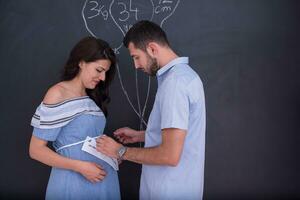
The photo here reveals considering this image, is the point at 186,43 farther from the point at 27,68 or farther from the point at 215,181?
the point at 27,68

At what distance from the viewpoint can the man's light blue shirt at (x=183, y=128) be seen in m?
1.34

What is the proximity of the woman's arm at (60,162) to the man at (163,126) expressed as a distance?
9 cm

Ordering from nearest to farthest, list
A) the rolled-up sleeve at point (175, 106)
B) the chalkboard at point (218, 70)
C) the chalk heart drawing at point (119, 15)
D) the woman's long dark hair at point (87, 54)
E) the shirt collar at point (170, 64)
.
→ the rolled-up sleeve at point (175, 106), the shirt collar at point (170, 64), the woman's long dark hair at point (87, 54), the chalkboard at point (218, 70), the chalk heart drawing at point (119, 15)

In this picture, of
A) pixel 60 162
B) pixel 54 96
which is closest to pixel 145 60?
pixel 54 96

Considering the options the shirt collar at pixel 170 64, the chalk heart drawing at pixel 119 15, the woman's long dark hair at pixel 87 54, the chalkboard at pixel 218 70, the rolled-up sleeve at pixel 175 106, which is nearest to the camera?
the rolled-up sleeve at pixel 175 106

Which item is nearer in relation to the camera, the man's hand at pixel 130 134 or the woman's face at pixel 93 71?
the woman's face at pixel 93 71

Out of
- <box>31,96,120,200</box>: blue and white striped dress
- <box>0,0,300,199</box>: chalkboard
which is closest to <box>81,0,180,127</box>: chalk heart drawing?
<box>0,0,300,199</box>: chalkboard

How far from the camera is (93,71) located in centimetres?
164

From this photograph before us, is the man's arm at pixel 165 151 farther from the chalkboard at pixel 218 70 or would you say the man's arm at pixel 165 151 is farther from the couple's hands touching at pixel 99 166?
the chalkboard at pixel 218 70

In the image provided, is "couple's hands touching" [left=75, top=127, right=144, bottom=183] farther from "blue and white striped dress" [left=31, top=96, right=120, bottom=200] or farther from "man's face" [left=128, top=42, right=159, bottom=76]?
"man's face" [left=128, top=42, right=159, bottom=76]

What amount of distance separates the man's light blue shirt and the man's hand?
0.30 m

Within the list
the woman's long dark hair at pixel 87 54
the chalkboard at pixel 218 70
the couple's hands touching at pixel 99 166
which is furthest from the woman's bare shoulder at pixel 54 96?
the chalkboard at pixel 218 70

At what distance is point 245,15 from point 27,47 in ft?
4.07

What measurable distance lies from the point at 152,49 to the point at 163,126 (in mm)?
325
